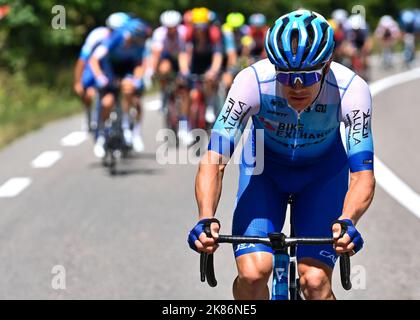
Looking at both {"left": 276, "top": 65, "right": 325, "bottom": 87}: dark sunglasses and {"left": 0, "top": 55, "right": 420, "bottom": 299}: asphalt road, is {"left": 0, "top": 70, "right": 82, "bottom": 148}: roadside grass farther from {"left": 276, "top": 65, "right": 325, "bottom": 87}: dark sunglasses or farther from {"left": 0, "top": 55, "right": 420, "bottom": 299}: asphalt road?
{"left": 276, "top": 65, "right": 325, "bottom": 87}: dark sunglasses

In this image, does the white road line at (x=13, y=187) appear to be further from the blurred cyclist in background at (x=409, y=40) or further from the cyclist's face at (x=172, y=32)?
the blurred cyclist in background at (x=409, y=40)

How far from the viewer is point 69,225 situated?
380 inches

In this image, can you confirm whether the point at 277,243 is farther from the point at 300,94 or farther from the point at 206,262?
the point at 300,94

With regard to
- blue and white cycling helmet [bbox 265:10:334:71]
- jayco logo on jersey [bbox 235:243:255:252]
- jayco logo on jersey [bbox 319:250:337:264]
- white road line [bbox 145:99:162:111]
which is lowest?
white road line [bbox 145:99:162:111]

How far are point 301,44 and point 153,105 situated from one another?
16519 mm

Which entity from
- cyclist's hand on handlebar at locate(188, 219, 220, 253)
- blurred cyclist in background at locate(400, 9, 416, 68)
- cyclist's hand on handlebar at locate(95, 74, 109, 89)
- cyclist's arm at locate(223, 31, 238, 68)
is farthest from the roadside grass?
blurred cyclist in background at locate(400, 9, 416, 68)

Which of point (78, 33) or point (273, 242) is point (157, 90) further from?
point (273, 242)

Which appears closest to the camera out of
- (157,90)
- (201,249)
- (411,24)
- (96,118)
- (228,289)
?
(201,249)

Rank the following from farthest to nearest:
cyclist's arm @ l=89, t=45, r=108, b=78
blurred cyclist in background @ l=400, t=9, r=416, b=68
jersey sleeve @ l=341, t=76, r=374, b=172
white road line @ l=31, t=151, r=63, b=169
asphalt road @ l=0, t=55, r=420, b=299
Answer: blurred cyclist in background @ l=400, t=9, r=416, b=68 → cyclist's arm @ l=89, t=45, r=108, b=78 → white road line @ l=31, t=151, r=63, b=169 → asphalt road @ l=0, t=55, r=420, b=299 → jersey sleeve @ l=341, t=76, r=374, b=172

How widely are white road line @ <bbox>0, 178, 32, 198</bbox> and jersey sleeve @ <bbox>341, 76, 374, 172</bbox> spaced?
647cm

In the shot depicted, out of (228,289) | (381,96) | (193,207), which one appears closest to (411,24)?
(381,96)

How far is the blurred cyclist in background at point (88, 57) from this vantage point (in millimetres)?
13453

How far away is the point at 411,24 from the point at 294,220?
29.5 meters

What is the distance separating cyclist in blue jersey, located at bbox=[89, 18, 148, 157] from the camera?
43.9 feet
